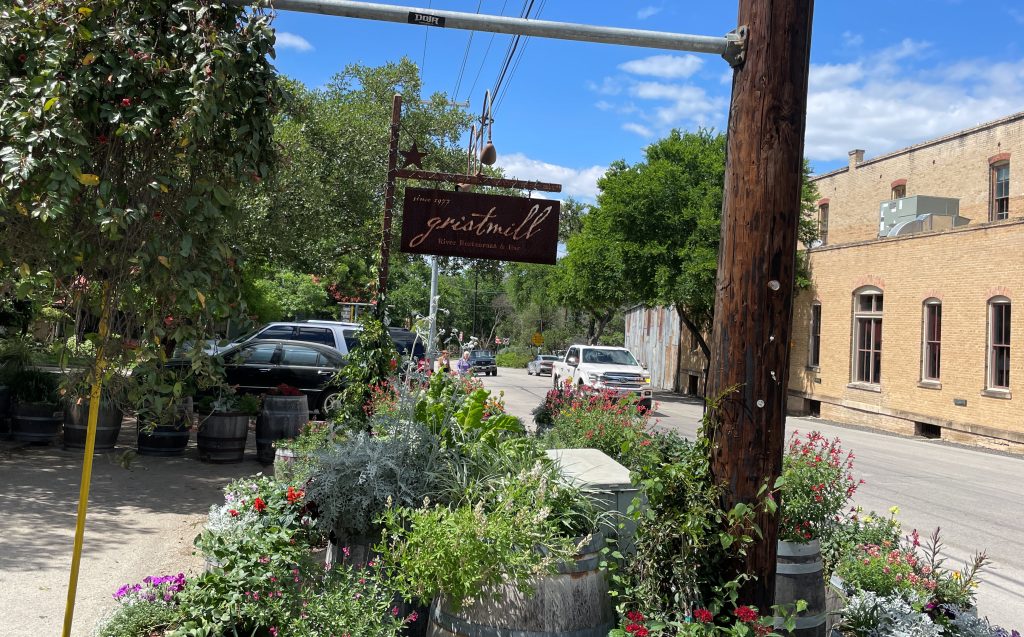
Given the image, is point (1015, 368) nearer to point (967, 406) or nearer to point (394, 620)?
point (967, 406)

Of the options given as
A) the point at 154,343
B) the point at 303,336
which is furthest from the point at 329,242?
the point at 154,343

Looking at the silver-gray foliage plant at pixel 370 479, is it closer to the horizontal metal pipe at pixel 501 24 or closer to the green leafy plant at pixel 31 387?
the horizontal metal pipe at pixel 501 24

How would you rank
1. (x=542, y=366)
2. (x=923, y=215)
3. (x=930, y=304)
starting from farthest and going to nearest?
1. (x=542, y=366)
2. (x=923, y=215)
3. (x=930, y=304)

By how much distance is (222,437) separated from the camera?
416 inches

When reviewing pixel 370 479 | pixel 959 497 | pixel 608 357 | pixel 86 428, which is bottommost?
pixel 959 497

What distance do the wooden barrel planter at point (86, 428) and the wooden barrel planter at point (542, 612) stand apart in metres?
8.62

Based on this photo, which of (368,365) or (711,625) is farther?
(368,365)

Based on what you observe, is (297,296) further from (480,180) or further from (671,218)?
(480,180)

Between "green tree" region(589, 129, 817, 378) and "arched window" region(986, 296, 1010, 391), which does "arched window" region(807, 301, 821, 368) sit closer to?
"green tree" region(589, 129, 817, 378)

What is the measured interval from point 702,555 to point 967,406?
20793 mm

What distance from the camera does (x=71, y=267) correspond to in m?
3.42

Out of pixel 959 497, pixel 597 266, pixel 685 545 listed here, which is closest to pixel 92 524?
pixel 685 545

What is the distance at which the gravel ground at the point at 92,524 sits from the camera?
528 cm

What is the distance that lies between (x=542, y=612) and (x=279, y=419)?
7.69 m
